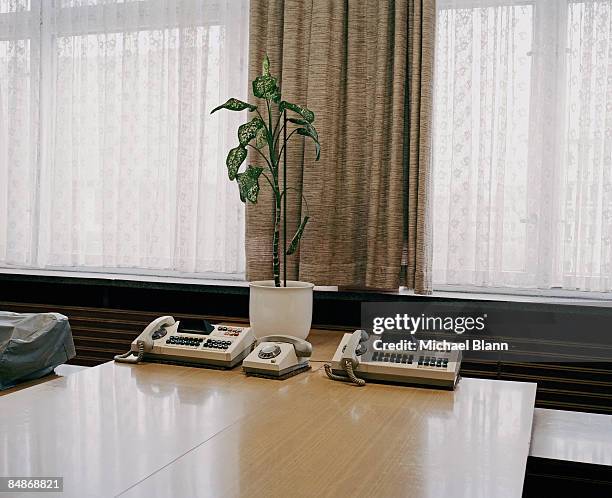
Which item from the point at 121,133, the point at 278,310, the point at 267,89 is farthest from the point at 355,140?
the point at 121,133

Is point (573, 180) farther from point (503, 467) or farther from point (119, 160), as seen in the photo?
point (119, 160)

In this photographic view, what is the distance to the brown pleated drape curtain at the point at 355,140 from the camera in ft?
9.66

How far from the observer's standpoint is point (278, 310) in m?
2.36

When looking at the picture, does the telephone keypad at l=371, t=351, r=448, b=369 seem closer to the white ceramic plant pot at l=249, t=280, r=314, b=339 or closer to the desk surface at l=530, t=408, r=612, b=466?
the desk surface at l=530, t=408, r=612, b=466

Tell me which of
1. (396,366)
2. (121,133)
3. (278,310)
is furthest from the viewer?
(121,133)

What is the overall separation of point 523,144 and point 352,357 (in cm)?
142

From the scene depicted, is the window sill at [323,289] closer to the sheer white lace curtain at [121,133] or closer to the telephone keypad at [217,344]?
the sheer white lace curtain at [121,133]

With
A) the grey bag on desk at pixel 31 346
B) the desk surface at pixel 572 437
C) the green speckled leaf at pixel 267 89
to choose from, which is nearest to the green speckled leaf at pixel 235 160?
the green speckled leaf at pixel 267 89

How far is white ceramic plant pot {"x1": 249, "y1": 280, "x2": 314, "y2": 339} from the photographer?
2365 millimetres

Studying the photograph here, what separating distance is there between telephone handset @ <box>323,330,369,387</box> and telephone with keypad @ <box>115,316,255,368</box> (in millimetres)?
278

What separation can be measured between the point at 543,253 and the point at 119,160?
2.03m

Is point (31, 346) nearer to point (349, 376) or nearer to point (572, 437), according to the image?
point (349, 376)

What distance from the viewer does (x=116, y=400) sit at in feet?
5.72

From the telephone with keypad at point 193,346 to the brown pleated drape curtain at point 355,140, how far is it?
0.89 metres
